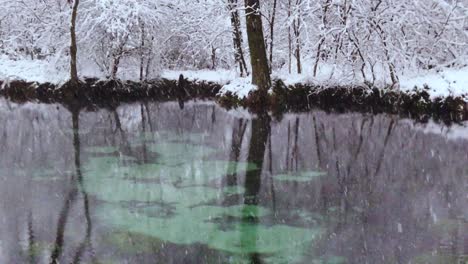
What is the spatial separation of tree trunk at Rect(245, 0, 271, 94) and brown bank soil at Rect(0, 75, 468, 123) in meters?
0.44

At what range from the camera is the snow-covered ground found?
1448cm

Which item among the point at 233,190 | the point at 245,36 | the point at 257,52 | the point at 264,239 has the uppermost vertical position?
the point at 245,36

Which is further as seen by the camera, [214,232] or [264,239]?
[214,232]

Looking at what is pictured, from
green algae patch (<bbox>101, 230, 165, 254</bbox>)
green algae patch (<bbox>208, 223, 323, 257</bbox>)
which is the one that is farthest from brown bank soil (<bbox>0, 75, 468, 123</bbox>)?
green algae patch (<bbox>101, 230, 165, 254</bbox>)

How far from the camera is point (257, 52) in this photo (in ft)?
57.0

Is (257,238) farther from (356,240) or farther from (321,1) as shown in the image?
(321,1)

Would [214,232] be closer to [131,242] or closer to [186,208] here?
[131,242]

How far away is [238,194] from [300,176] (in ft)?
4.78

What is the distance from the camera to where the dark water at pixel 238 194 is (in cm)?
518

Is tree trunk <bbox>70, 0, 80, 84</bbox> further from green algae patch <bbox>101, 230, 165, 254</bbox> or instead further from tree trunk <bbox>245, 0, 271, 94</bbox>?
green algae patch <bbox>101, 230, 165, 254</bbox>

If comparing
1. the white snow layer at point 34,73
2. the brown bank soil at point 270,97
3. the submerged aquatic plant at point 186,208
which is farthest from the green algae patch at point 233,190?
the white snow layer at point 34,73

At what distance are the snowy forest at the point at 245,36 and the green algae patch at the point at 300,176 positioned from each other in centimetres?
894

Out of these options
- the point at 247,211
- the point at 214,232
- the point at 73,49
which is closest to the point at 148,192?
the point at 247,211

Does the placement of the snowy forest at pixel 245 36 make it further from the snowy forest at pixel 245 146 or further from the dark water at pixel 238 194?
the dark water at pixel 238 194
